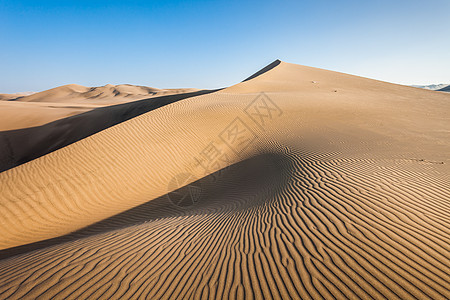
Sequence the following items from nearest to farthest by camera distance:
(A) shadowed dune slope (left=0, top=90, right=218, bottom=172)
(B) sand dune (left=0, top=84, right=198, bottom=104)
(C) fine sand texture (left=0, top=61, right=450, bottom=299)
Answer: (C) fine sand texture (left=0, top=61, right=450, bottom=299) → (A) shadowed dune slope (left=0, top=90, right=218, bottom=172) → (B) sand dune (left=0, top=84, right=198, bottom=104)

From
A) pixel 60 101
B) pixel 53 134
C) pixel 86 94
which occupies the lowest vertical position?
pixel 53 134

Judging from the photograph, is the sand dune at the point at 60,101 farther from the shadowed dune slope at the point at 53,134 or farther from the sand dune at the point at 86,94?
the shadowed dune slope at the point at 53,134

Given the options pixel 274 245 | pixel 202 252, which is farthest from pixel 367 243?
pixel 202 252

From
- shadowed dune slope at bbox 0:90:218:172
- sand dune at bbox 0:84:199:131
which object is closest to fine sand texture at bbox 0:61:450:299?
shadowed dune slope at bbox 0:90:218:172

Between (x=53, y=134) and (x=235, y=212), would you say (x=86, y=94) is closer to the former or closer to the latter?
(x=53, y=134)

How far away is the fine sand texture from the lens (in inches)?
88.4

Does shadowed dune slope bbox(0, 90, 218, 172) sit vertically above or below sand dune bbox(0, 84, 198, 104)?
below

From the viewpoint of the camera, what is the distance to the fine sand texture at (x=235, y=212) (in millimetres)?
2244

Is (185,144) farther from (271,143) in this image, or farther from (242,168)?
(271,143)

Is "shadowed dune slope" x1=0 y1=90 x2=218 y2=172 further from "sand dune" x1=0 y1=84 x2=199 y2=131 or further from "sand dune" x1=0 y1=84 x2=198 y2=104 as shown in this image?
"sand dune" x1=0 y1=84 x2=198 y2=104

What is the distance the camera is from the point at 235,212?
412 cm

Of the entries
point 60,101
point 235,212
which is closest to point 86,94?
point 60,101

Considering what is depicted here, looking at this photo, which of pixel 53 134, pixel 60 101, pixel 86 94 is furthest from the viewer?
pixel 86 94

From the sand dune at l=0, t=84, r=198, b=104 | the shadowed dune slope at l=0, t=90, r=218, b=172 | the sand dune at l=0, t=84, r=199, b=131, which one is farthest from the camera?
the sand dune at l=0, t=84, r=198, b=104
